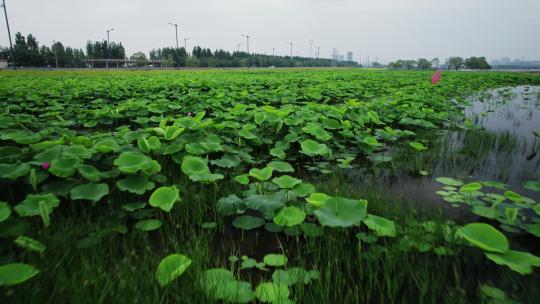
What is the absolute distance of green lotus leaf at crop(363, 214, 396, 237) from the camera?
4.88ft

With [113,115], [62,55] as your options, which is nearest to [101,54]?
[62,55]

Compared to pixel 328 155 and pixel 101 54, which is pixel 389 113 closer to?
pixel 328 155

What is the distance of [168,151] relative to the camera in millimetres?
2461

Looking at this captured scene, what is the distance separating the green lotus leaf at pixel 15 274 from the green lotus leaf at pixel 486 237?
1846 mm

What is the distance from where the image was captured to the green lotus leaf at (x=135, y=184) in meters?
1.84

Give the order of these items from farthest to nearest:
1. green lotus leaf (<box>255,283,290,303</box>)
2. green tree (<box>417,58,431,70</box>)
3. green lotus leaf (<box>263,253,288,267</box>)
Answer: green tree (<box>417,58,431,70</box>) → green lotus leaf (<box>263,253,288,267</box>) → green lotus leaf (<box>255,283,290,303</box>)

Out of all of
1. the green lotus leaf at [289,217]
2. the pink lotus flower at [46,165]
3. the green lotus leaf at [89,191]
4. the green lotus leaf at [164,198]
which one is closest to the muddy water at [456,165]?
the green lotus leaf at [289,217]

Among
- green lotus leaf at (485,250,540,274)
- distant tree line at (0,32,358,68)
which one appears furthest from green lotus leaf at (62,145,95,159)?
distant tree line at (0,32,358,68)

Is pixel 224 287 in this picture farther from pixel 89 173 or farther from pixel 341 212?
pixel 89 173

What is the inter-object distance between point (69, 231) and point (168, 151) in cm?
101

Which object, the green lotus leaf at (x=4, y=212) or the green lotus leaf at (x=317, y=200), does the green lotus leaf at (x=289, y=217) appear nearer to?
the green lotus leaf at (x=317, y=200)

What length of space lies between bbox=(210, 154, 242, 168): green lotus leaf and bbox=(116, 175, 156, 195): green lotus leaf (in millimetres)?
589

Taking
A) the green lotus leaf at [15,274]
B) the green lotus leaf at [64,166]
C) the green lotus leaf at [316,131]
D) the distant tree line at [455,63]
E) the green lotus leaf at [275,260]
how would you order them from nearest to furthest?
the green lotus leaf at [15,274] < the green lotus leaf at [275,260] < the green lotus leaf at [64,166] < the green lotus leaf at [316,131] < the distant tree line at [455,63]

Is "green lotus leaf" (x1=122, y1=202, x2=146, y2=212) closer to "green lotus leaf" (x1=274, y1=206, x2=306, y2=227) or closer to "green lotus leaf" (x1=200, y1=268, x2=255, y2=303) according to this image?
"green lotus leaf" (x1=200, y1=268, x2=255, y2=303)
